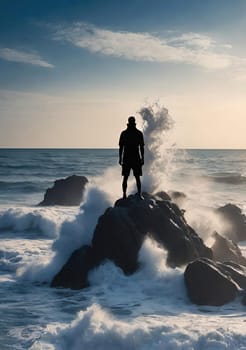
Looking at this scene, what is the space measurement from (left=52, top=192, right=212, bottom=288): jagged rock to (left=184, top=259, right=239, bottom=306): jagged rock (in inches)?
65.7

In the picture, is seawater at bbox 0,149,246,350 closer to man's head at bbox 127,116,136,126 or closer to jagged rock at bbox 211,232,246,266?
jagged rock at bbox 211,232,246,266

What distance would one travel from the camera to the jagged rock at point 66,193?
110 feet

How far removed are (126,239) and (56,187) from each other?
2190 cm

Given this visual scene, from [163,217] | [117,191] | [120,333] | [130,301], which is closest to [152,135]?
[117,191]

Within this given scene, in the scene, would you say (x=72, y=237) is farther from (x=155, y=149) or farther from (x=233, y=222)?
(x=233, y=222)

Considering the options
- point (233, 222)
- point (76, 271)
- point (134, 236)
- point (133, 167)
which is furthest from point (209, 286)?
point (233, 222)

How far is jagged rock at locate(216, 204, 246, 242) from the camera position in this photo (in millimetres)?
22062

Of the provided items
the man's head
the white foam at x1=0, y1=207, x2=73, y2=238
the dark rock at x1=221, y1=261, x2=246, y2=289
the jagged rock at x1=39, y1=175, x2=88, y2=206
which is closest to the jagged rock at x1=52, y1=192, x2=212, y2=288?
the dark rock at x1=221, y1=261, x2=246, y2=289

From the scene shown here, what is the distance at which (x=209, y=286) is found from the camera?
1209cm

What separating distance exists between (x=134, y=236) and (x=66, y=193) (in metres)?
20.9

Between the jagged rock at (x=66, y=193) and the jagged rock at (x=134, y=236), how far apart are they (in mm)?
18852

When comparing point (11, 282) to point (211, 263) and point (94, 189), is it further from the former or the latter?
point (211, 263)

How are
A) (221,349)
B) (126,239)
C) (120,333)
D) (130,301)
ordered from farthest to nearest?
(126,239)
(130,301)
(120,333)
(221,349)

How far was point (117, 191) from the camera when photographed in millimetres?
17453
